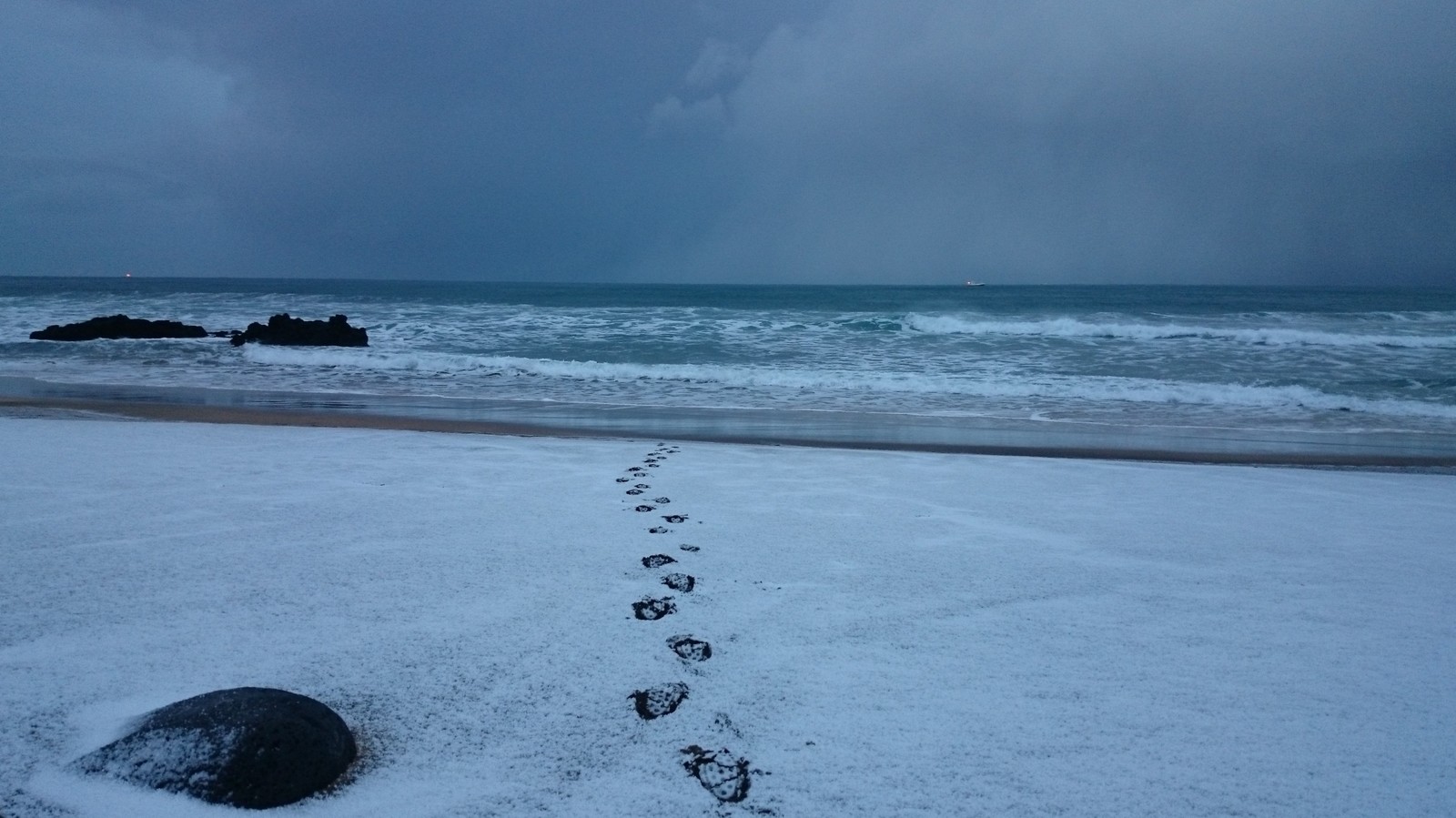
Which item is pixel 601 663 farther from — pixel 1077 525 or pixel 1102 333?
pixel 1102 333

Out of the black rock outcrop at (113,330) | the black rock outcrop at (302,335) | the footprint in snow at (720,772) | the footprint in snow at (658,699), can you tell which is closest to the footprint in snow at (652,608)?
the footprint in snow at (658,699)

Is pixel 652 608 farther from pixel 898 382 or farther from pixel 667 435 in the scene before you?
pixel 898 382

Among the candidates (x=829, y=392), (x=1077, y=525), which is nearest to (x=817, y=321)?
(x=829, y=392)

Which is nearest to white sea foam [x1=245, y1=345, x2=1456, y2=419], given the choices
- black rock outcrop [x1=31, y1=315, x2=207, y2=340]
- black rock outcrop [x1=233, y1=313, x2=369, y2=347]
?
black rock outcrop [x1=233, y1=313, x2=369, y2=347]

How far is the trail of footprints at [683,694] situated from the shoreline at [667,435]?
3.34 m

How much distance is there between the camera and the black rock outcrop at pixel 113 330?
62.6ft

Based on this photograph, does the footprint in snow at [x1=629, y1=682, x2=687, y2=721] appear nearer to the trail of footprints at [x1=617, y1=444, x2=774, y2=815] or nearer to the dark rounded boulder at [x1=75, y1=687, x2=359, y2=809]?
the trail of footprints at [x1=617, y1=444, x2=774, y2=815]

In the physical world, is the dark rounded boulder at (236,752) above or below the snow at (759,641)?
above

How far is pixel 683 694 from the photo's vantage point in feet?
7.55

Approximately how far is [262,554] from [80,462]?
9.56ft

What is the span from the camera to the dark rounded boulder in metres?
1.77

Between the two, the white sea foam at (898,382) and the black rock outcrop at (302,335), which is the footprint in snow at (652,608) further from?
the black rock outcrop at (302,335)

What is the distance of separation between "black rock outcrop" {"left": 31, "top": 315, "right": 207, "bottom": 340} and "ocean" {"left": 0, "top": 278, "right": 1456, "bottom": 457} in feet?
1.94

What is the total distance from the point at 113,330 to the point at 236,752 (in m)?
22.7
